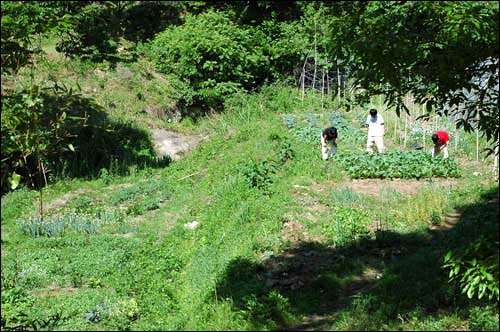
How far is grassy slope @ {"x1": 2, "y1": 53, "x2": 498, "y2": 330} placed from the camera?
7.77 metres

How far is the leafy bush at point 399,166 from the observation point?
1395cm

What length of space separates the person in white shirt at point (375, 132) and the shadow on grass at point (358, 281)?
186 inches

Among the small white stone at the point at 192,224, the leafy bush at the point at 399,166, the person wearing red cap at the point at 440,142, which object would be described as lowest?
the small white stone at the point at 192,224

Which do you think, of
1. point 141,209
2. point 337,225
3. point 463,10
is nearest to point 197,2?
point 141,209

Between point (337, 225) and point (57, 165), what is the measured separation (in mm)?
8241

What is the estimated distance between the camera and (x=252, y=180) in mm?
13078

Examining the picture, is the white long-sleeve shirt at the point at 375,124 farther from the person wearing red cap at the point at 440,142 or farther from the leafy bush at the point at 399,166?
the person wearing red cap at the point at 440,142

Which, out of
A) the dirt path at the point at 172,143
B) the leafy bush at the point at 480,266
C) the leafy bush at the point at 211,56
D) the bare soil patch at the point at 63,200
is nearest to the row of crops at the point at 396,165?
the dirt path at the point at 172,143

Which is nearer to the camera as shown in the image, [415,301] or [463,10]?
[463,10]

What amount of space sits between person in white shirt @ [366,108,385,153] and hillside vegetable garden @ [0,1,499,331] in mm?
550

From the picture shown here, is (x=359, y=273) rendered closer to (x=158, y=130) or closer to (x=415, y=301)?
(x=415, y=301)

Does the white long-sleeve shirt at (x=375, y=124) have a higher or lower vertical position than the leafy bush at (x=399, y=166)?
higher

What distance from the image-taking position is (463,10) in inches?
262

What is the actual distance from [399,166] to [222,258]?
5895mm
